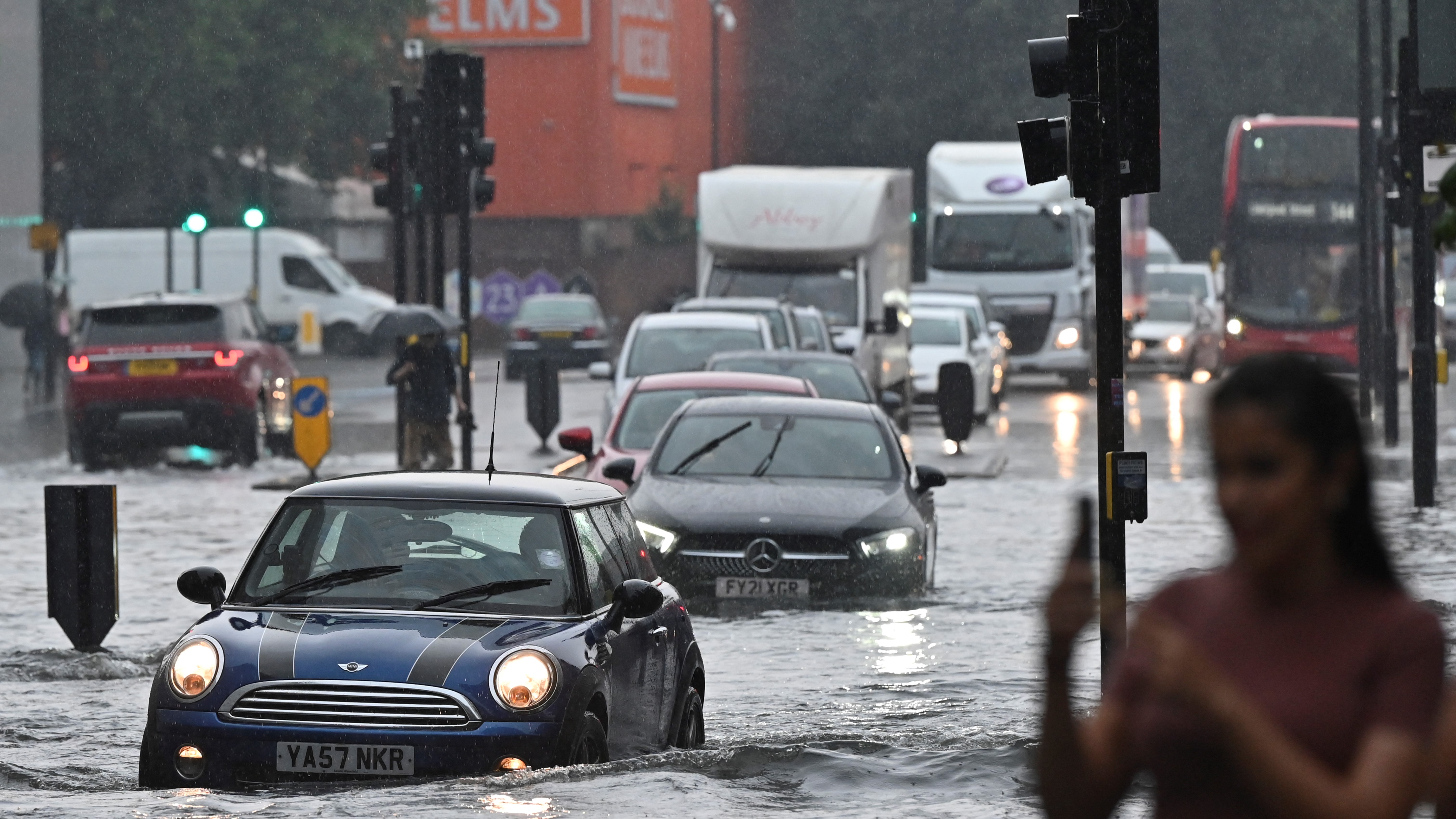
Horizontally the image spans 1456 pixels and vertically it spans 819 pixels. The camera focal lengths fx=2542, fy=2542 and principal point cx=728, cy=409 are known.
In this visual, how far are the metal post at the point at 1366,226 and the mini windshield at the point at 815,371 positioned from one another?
1162 cm

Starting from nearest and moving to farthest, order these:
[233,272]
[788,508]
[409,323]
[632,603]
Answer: [632,603] → [788,508] → [409,323] → [233,272]

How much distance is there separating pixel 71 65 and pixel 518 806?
4336cm

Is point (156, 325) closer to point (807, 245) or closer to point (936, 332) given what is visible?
point (807, 245)

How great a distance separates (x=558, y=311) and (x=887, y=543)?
34.2 meters

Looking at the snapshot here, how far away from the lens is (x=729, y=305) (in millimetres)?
26188

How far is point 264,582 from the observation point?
27.3 feet

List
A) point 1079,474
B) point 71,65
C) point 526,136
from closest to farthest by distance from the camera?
point 1079,474
point 71,65
point 526,136

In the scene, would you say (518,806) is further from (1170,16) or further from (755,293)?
(1170,16)

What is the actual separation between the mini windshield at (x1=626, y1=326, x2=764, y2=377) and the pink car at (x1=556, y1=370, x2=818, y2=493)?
324 cm

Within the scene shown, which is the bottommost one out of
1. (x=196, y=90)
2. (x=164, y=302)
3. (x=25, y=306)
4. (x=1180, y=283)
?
(x=25, y=306)

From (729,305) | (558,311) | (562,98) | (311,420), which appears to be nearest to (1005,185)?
(558,311)

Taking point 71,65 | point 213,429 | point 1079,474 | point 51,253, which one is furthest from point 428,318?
point 71,65

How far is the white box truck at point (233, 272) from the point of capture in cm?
5222

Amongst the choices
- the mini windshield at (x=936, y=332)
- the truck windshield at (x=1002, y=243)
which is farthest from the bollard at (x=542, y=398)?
the truck windshield at (x=1002, y=243)
